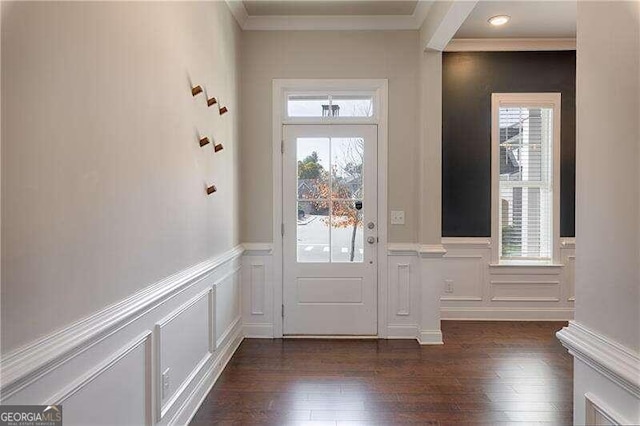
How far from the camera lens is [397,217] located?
3.57m

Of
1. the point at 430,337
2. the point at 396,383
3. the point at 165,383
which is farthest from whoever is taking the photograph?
the point at 430,337

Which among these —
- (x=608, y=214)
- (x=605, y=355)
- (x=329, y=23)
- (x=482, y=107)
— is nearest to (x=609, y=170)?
(x=608, y=214)

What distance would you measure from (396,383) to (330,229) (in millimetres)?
1432

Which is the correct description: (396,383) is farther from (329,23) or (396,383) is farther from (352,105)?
(329,23)

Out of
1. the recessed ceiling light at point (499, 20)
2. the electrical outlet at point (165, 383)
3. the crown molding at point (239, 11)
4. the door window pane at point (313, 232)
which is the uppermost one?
the recessed ceiling light at point (499, 20)

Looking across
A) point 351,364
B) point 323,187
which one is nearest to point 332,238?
point 323,187

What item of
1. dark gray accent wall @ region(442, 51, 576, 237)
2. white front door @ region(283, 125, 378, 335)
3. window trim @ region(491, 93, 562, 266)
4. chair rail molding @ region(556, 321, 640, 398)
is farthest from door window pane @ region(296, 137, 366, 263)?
chair rail molding @ region(556, 321, 640, 398)

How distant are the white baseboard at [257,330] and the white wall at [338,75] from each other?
3.30 ft

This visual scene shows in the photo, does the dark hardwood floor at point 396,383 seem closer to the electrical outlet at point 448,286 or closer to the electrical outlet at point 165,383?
the electrical outlet at point 165,383

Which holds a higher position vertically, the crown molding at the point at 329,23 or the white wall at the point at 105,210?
the crown molding at the point at 329,23

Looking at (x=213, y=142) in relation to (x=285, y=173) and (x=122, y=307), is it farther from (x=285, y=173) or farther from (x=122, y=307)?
(x=122, y=307)

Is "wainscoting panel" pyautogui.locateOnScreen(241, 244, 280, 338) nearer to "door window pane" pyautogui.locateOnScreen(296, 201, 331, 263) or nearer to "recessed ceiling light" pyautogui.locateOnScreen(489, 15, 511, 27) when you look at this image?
"door window pane" pyautogui.locateOnScreen(296, 201, 331, 263)

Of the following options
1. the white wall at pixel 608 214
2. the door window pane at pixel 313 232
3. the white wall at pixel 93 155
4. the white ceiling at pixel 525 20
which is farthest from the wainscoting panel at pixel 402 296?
the white wall at pixel 608 214

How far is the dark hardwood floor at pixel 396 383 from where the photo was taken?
2.29 metres
